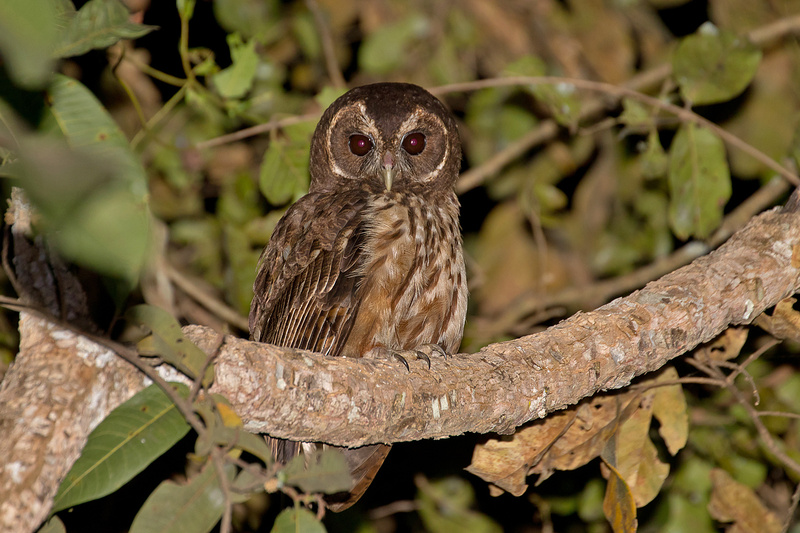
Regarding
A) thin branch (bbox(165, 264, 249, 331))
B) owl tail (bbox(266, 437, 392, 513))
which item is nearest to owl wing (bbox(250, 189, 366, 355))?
owl tail (bbox(266, 437, 392, 513))

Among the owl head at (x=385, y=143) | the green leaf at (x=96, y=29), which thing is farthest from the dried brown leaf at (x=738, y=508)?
the green leaf at (x=96, y=29)

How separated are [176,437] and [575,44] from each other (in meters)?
4.28

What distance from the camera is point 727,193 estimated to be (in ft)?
11.5

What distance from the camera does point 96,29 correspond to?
2.06 metres

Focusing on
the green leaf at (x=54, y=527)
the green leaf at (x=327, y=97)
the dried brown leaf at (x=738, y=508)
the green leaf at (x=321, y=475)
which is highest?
the green leaf at (x=327, y=97)

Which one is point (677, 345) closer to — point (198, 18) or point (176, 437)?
point (176, 437)

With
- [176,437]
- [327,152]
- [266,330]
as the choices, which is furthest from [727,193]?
[176,437]

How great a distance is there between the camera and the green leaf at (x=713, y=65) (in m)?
3.52

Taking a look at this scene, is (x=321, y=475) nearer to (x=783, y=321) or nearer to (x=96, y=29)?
(x=96, y=29)

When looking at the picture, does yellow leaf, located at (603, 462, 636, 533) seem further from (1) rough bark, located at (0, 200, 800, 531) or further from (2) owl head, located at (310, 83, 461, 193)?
(2) owl head, located at (310, 83, 461, 193)

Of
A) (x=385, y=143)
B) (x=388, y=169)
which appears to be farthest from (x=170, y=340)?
(x=385, y=143)

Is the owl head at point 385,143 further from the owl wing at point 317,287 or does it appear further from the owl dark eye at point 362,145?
the owl wing at point 317,287

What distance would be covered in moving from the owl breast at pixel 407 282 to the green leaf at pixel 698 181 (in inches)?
44.5

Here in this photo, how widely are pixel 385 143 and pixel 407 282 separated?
0.78 meters
